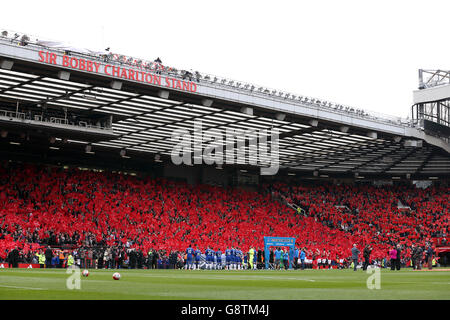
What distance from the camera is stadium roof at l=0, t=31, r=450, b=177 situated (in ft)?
102

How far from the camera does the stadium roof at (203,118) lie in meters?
31.2

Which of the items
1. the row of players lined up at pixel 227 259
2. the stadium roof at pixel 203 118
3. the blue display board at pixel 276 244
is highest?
the stadium roof at pixel 203 118

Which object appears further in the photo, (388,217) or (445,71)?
(388,217)

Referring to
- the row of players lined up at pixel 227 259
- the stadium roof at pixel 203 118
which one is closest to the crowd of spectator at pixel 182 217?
the row of players lined up at pixel 227 259

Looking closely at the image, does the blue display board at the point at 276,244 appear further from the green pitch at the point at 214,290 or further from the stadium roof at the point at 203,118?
the green pitch at the point at 214,290

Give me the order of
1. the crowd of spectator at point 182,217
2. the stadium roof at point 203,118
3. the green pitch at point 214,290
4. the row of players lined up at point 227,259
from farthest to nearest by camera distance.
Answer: the crowd of spectator at point 182,217
the row of players lined up at point 227,259
the stadium roof at point 203,118
the green pitch at point 214,290

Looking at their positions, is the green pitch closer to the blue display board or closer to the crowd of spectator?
the crowd of spectator

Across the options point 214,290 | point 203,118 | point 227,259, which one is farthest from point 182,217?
point 214,290

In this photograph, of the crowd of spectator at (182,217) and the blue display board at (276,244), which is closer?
the crowd of spectator at (182,217)

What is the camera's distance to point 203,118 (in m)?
39.5
